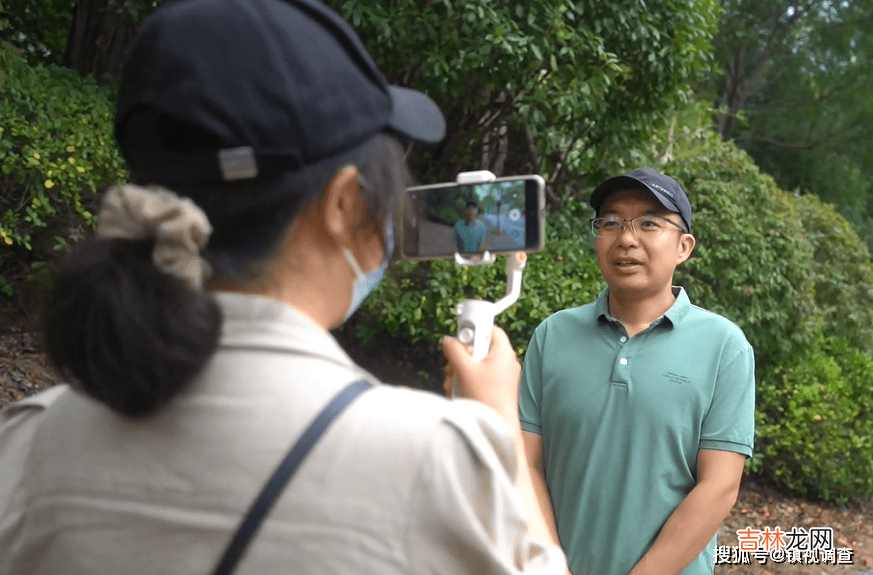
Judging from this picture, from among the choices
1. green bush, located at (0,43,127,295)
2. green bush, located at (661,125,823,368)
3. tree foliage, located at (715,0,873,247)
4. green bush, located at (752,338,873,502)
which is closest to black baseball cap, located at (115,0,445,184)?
green bush, located at (0,43,127,295)

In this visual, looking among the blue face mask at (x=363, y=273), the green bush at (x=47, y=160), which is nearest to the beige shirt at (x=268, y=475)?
the blue face mask at (x=363, y=273)

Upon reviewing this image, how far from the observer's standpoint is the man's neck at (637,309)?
2557 millimetres

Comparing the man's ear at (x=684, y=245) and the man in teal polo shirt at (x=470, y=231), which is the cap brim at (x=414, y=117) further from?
the man's ear at (x=684, y=245)

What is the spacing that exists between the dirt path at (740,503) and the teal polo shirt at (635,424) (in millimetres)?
3276

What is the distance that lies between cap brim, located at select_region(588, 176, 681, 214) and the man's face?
0.02 metres

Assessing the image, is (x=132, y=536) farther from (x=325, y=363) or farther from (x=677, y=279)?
(x=677, y=279)

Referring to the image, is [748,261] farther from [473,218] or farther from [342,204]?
[342,204]

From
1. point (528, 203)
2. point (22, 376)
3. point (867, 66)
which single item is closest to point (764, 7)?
point (867, 66)

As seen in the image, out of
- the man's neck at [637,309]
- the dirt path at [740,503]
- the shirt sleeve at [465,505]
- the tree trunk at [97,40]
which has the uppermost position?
the tree trunk at [97,40]

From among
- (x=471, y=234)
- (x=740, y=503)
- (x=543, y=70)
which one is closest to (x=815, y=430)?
(x=740, y=503)

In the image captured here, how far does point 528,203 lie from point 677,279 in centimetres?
518

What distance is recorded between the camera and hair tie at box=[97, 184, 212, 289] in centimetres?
98

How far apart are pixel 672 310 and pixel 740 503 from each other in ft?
15.0

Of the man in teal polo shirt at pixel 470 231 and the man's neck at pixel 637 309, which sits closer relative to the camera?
the man in teal polo shirt at pixel 470 231
